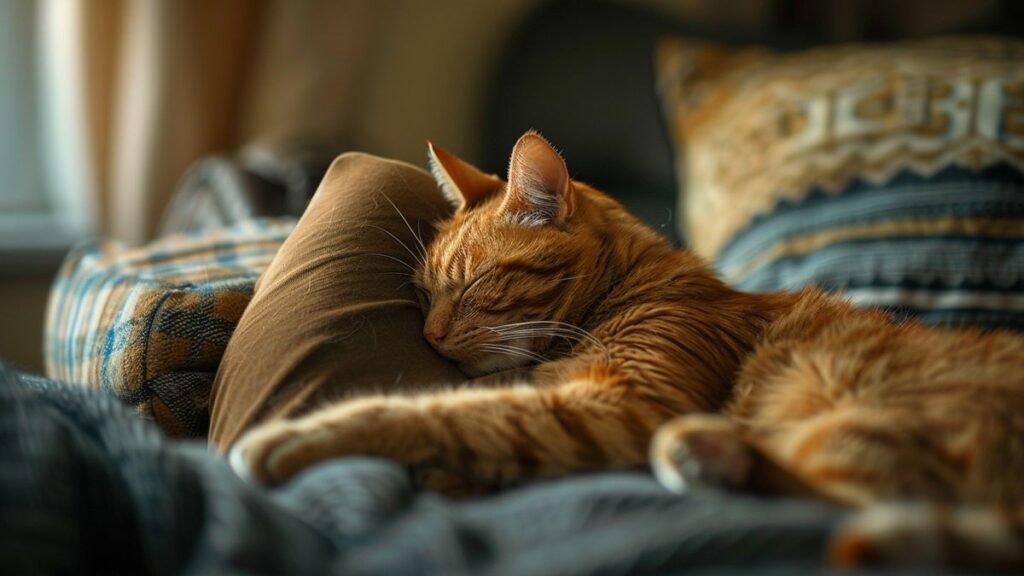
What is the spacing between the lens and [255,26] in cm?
266

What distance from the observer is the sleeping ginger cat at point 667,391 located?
826 millimetres

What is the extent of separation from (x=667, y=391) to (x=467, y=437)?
0.25 metres

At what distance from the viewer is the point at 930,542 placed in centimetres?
69

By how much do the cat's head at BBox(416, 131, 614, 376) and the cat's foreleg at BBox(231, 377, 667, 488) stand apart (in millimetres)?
202

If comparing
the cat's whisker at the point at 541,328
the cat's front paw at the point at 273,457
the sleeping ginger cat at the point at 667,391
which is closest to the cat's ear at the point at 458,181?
the sleeping ginger cat at the point at 667,391

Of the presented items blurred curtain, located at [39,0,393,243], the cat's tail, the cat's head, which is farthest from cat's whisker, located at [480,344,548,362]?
blurred curtain, located at [39,0,393,243]

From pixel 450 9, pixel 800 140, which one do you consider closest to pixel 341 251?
pixel 800 140

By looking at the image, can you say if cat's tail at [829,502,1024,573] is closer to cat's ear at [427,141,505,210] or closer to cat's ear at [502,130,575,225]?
cat's ear at [502,130,575,225]

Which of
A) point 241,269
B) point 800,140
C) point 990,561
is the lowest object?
point 241,269

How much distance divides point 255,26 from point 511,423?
2.04 meters

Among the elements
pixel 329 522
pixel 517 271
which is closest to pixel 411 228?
pixel 517 271

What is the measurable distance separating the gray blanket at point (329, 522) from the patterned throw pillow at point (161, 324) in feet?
1.03

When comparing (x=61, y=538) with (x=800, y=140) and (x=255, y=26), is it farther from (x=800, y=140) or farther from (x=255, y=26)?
(x=255, y=26)

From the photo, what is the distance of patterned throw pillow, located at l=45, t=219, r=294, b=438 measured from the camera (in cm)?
118
